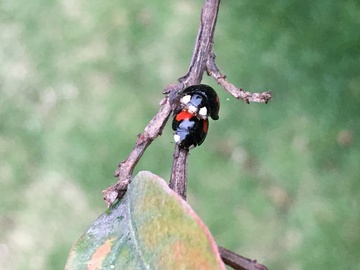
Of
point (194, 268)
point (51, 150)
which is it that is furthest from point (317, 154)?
point (194, 268)

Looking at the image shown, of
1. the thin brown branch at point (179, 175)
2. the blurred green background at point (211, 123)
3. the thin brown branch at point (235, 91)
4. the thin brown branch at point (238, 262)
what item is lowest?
the thin brown branch at point (238, 262)

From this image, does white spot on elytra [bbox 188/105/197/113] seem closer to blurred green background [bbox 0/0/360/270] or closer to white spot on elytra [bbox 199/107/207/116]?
white spot on elytra [bbox 199/107/207/116]

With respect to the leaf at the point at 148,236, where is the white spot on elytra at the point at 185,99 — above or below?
above

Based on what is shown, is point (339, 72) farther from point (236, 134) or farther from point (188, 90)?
point (188, 90)

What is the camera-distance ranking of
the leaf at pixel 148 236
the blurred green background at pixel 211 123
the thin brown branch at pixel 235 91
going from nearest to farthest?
1. the leaf at pixel 148 236
2. the thin brown branch at pixel 235 91
3. the blurred green background at pixel 211 123

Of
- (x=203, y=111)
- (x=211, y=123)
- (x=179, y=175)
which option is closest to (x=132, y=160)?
(x=179, y=175)

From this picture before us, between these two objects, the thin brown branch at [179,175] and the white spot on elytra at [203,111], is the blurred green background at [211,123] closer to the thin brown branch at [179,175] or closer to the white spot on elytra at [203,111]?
the white spot on elytra at [203,111]

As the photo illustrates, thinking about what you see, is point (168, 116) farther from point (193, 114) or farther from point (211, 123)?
point (211, 123)

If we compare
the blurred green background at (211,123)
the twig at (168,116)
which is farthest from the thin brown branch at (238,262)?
the blurred green background at (211,123)
